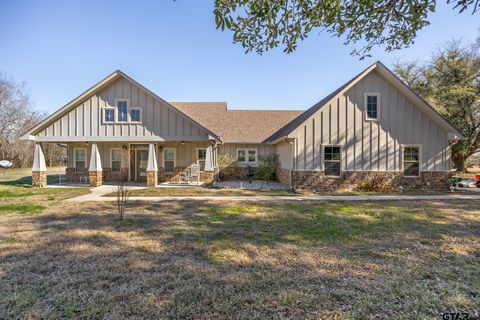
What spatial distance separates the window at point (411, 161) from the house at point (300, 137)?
5 cm

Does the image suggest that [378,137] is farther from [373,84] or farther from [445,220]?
[445,220]

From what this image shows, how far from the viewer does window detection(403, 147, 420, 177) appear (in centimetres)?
1243

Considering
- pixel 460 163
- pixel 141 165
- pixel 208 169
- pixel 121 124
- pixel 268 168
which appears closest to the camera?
pixel 208 169

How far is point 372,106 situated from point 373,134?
4.85 feet

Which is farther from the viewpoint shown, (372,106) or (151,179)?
(151,179)

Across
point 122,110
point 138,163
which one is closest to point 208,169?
point 138,163

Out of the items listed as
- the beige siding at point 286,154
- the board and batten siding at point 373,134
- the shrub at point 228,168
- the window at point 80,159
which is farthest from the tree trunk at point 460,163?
the window at point 80,159

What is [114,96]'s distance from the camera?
1373 cm

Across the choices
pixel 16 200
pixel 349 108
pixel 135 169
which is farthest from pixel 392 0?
pixel 135 169

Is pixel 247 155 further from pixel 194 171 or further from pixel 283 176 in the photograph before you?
pixel 194 171

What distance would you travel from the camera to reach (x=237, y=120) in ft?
69.7

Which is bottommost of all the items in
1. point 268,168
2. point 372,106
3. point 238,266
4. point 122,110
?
point 238,266

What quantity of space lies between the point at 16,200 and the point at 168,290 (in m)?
9.92

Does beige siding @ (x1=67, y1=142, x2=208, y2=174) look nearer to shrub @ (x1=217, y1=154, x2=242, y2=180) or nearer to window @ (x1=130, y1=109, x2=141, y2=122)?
shrub @ (x1=217, y1=154, x2=242, y2=180)
